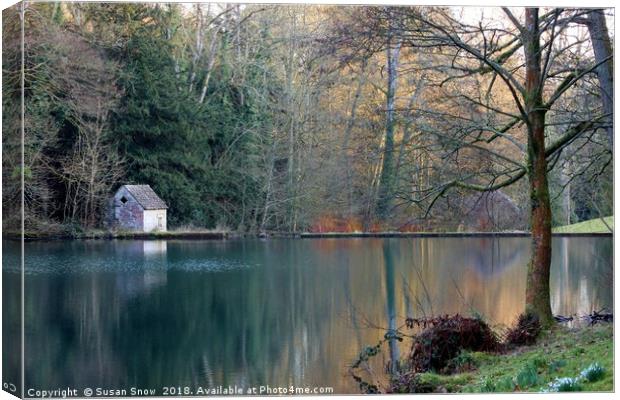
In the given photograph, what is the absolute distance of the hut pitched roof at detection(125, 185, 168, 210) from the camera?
1104 centimetres

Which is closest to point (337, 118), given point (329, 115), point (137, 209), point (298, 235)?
point (329, 115)

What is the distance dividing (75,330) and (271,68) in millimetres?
3319

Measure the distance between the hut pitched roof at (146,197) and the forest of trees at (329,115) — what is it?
3.4 inches

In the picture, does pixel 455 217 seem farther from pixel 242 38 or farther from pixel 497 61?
pixel 242 38

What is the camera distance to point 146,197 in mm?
11141

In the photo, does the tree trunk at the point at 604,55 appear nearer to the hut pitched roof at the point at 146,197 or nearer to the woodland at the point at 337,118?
the woodland at the point at 337,118

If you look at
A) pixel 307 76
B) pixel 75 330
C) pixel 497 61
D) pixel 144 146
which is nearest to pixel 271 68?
A: pixel 307 76

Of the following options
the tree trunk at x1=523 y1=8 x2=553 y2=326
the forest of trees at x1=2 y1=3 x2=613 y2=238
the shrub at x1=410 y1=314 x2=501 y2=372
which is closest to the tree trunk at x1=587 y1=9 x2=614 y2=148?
the forest of trees at x1=2 y1=3 x2=613 y2=238

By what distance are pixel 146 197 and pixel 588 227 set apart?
450 centimetres

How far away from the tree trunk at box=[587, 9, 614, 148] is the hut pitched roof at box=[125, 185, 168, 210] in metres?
4.42

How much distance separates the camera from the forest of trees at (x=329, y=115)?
35.2 ft

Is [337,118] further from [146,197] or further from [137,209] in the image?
[137,209]

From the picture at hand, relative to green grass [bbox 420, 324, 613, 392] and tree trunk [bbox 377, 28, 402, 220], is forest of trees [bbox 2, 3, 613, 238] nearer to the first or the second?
tree trunk [bbox 377, 28, 402, 220]

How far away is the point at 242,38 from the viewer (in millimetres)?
11133
